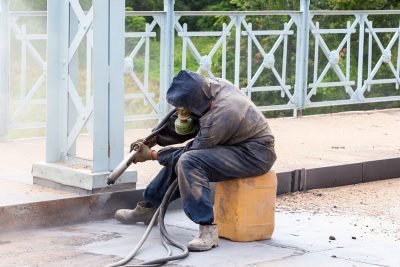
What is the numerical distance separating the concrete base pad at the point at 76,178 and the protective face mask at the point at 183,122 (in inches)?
39.4

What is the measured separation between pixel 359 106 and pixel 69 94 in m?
9.67

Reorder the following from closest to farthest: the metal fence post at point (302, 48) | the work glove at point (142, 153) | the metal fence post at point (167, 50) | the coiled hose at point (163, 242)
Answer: the coiled hose at point (163, 242) < the work glove at point (142, 153) < the metal fence post at point (167, 50) < the metal fence post at point (302, 48)

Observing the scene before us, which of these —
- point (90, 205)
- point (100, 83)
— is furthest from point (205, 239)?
point (100, 83)

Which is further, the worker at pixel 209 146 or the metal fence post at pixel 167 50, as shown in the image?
the metal fence post at pixel 167 50

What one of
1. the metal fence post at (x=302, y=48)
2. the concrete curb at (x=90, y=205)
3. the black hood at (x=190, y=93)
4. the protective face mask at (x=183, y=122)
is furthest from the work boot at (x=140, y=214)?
the metal fence post at (x=302, y=48)

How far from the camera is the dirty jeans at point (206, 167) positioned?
305 inches

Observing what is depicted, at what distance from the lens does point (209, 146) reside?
312 inches

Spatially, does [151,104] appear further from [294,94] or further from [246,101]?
[246,101]

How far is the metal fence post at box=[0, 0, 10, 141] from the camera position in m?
11.8

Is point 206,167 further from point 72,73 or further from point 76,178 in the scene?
point 72,73

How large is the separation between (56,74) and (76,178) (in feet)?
3.19

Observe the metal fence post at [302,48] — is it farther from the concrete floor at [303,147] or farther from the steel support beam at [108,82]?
the steel support beam at [108,82]

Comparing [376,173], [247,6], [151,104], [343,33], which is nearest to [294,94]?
[343,33]

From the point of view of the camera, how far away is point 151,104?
510 inches
